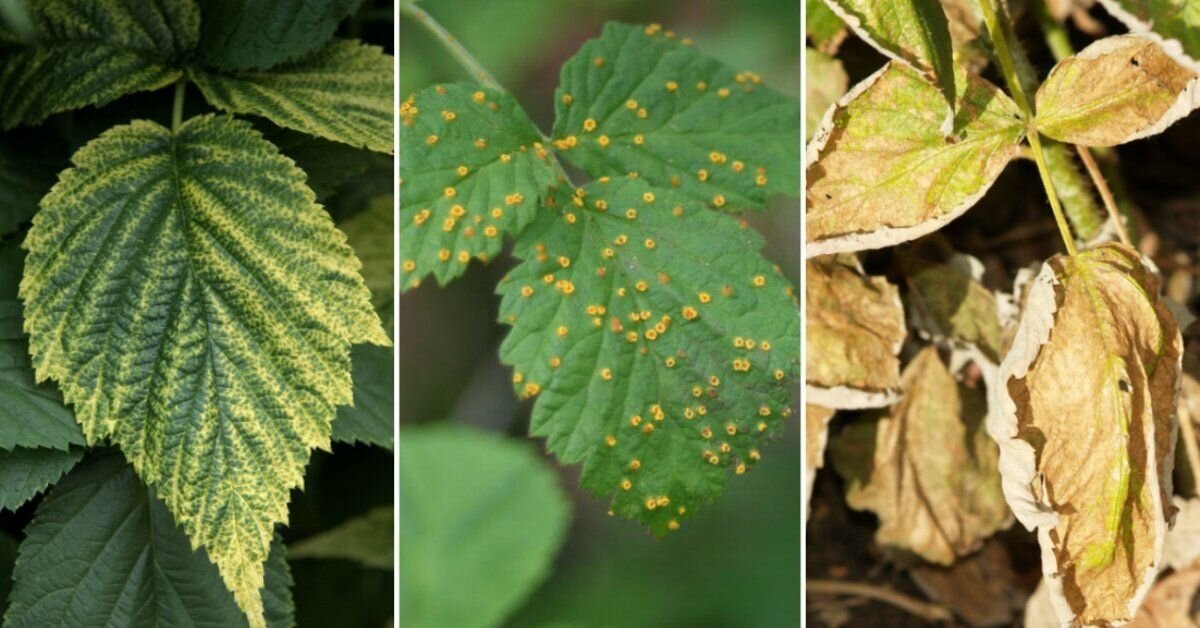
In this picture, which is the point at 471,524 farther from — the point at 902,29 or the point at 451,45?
the point at 902,29

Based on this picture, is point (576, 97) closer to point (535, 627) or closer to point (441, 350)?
point (441, 350)

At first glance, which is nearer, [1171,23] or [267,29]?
[1171,23]

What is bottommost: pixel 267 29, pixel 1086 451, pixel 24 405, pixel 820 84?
pixel 24 405

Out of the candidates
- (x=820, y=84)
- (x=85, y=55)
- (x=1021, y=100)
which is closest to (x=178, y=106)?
(x=85, y=55)

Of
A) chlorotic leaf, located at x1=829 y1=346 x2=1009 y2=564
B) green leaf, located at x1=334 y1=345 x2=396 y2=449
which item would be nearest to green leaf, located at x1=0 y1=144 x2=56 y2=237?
green leaf, located at x1=334 y1=345 x2=396 y2=449

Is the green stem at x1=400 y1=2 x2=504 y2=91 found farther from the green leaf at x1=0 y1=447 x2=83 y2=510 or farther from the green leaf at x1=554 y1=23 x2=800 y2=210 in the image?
the green leaf at x1=0 y1=447 x2=83 y2=510

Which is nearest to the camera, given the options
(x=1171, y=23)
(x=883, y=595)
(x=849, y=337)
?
(x=1171, y=23)

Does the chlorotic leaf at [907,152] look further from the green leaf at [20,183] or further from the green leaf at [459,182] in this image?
the green leaf at [20,183]
